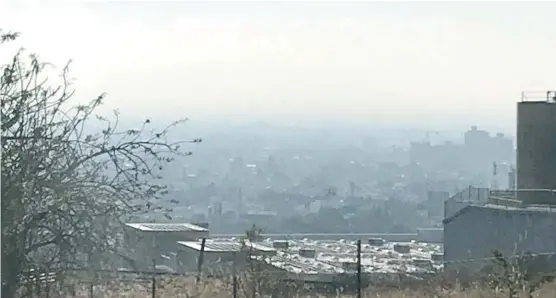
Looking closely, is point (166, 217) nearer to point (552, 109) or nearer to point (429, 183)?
point (429, 183)

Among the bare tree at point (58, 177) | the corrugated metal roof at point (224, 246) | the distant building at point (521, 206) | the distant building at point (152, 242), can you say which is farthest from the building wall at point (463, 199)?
the bare tree at point (58, 177)

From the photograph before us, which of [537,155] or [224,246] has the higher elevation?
[537,155]

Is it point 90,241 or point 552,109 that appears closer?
point 90,241

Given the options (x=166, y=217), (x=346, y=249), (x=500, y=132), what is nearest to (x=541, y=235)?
(x=500, y=132)

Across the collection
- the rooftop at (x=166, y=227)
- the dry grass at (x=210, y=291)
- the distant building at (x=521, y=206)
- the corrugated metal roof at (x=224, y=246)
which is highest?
the distant building at (x=521, y=206)

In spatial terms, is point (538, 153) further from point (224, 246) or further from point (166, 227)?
point (166, 227)

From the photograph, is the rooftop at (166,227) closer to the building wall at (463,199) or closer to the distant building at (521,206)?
the distant building at (521,206)

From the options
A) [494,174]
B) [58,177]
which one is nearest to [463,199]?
[494,174]
